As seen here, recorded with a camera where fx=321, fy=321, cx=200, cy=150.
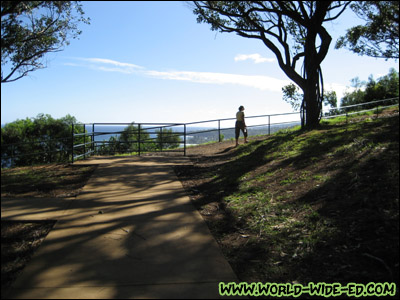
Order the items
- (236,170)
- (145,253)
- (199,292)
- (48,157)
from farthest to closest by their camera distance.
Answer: (48,157) < (236,170) < (145,253) < (199,292)

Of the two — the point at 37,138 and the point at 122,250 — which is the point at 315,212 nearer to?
the point at 122,250

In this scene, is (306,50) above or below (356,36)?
below

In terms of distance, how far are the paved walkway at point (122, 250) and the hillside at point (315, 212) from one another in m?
0.44

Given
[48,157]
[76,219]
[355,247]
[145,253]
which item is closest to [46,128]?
[48,157]

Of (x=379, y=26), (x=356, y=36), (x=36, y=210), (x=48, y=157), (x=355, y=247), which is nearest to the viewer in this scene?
(x=355, y=247)

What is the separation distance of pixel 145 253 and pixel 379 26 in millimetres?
18559

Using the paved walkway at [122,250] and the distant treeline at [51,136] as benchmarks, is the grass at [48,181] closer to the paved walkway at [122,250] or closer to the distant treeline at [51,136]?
the paved walkway at [122,250]

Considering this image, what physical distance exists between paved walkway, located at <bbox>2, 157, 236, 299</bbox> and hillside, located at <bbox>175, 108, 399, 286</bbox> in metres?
0.44

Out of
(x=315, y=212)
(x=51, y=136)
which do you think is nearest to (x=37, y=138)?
(x=51, y=136)

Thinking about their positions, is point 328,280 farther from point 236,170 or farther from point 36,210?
point 236,170

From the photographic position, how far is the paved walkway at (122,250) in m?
3.25

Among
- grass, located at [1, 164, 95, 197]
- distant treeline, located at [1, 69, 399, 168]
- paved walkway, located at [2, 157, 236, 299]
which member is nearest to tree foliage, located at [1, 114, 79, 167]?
distant treeline, located at [1, 69, 399, 168]

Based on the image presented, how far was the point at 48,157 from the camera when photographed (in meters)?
20.9

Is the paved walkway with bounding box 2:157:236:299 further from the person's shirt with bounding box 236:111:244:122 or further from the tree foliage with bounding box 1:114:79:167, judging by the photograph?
the tree foliage with bounding box 1:114:79:167
